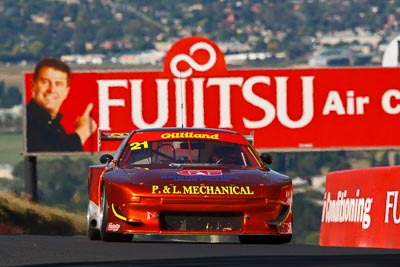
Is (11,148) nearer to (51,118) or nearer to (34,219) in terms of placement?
(51,118)

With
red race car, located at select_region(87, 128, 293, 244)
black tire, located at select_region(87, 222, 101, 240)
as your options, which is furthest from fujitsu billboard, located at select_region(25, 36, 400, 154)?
red race car, located at select_region(87, 128, 293, 244)

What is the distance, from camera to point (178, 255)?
591 inches

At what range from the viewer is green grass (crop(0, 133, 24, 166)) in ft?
336

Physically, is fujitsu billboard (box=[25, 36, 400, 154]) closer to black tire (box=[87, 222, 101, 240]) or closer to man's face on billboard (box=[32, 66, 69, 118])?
man's face on billboard (box=[32, 66, 69, 118])

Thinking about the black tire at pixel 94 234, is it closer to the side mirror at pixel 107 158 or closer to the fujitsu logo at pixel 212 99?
the side mirror at pixel 107 158

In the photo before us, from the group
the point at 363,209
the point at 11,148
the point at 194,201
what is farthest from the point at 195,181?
the point at 11,148

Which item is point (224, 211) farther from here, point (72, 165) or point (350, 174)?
point (72, 165)

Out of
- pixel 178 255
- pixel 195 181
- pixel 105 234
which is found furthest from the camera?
pixel 105 234

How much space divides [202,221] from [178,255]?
2.19 meters

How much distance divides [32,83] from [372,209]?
2116 cm

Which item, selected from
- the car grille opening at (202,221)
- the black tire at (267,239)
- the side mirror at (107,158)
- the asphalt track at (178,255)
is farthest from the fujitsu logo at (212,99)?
the car grille opening at (202,221)

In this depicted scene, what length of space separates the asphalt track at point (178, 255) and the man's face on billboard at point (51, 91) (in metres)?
22.1

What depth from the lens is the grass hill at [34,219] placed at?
28547 millimetres

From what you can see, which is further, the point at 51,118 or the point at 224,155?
the point at 51,118
